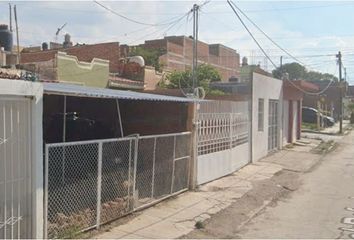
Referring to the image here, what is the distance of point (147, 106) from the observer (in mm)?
14289

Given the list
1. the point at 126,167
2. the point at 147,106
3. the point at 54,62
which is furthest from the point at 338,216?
the point at 54,62

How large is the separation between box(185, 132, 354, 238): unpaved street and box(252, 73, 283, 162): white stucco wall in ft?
9.52

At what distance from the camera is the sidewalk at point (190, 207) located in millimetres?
8938

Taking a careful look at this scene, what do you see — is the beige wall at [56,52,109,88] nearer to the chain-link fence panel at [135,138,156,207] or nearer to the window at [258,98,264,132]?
the window at [258,98,264,132]

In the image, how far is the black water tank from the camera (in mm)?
24344

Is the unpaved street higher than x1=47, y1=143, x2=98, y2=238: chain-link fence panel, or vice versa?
x1=47, y1=143, x2=98, y2=238: chain-link fence panel

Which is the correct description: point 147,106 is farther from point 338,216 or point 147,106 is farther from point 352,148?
point 352,148

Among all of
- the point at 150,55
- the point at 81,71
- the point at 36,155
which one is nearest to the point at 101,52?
the point at 81,71

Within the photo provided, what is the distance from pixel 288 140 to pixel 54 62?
45.2 ft

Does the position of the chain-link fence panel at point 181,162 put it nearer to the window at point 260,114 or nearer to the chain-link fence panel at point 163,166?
the chain-link fence panel at point 163,166

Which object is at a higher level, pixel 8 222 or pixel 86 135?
pixel 86 135

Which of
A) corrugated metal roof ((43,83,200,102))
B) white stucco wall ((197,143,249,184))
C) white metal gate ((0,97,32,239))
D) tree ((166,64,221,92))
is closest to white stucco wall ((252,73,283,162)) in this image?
white stucco wall ((197,143,249,184))

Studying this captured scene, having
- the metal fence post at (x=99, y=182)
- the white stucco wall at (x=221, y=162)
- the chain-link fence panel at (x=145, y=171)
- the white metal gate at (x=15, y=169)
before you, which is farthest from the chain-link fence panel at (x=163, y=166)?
the white metal gate at (x=15, y=169)

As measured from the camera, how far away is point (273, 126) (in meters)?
25.0
